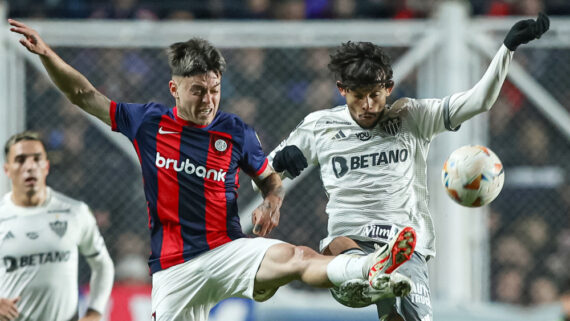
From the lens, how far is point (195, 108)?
4.57 meters

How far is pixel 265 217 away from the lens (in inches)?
174

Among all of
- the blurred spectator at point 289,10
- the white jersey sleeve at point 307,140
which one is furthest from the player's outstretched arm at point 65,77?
the blurred spectator at point 289,10

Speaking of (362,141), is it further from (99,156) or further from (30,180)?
(99,156)

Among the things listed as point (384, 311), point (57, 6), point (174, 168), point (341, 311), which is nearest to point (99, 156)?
point (57, 6)

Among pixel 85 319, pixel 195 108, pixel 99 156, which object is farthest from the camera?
pixel 99 156

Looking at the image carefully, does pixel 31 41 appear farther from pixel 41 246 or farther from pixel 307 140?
pixel 41 246

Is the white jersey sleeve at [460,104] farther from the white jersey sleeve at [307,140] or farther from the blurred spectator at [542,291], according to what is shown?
the blurred spectator at [542,291]

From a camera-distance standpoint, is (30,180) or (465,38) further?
(465,38)

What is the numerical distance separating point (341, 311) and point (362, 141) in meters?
2.41

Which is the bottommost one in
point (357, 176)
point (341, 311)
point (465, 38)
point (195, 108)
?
point (341, 311)

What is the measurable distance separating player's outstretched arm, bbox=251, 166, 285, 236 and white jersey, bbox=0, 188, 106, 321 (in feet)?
5.20

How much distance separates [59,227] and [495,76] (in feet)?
9.55

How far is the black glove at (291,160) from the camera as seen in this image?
4902 mm

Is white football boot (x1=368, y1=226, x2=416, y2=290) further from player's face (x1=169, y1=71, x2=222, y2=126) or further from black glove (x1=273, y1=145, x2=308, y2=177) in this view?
player's face (x1=169, y1=71, x2=222, y2=126)
